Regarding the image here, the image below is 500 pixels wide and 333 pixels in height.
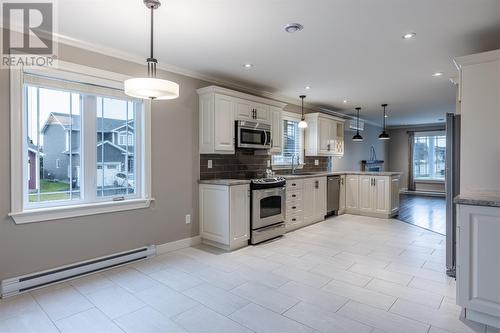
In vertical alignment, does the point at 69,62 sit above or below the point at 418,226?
above

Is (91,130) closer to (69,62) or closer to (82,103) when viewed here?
(82,103)

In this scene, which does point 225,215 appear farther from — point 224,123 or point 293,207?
point 293,207

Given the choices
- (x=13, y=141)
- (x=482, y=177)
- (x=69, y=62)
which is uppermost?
(x=69, y=62)

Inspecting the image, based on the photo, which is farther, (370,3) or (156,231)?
(156,231)

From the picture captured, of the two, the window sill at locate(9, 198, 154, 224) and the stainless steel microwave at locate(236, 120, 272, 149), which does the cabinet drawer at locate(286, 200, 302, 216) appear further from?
the window sill at locate(9, 198, 154, 224)

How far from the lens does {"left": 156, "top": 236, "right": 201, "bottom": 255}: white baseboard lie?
3812 mm

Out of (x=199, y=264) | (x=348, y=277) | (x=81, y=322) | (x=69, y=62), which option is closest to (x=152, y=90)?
(x=69, y=62)

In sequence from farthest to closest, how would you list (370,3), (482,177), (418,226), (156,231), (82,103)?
1. (418,226)
2. (156,231)
3. (82,103)
4. (482,177)
5. (370,3)

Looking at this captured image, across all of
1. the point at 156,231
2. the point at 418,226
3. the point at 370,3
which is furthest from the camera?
the point at 418,226

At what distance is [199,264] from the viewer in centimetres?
344

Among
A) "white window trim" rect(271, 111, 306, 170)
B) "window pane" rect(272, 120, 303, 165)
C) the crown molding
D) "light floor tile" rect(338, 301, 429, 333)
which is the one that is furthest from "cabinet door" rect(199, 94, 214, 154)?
"light floor tile" rect(338, 301, 429, 333)

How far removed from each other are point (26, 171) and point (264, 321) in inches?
101

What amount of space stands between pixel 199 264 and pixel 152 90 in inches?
85.0

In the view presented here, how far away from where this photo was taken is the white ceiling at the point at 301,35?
2395mm
